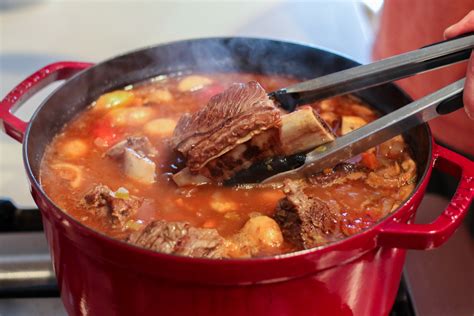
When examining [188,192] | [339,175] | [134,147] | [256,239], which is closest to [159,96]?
[134,147]

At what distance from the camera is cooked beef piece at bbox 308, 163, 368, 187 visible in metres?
1.50

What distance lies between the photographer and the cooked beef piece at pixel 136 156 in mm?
1537

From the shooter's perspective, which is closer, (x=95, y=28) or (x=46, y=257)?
(x=46, y=257)

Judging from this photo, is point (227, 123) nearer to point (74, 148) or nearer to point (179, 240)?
point (179, 240)

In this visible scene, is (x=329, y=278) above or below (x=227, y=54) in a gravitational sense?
below

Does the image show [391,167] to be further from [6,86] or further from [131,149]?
[6,86]

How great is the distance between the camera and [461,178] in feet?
4.32

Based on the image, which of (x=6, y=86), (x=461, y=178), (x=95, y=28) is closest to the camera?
(x=461, y=178)

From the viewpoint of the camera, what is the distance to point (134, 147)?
5.26 feet

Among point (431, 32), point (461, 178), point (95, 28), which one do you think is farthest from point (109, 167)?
point (95, 28)

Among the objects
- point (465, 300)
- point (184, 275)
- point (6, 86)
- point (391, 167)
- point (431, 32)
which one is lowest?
point (465, 300)

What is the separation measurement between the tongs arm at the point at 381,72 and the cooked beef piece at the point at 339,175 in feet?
0.70

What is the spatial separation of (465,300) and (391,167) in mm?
507

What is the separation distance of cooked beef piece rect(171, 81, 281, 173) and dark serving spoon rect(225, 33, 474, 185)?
11cm
